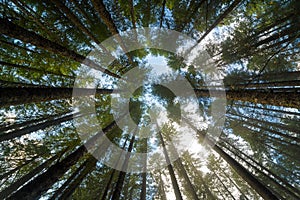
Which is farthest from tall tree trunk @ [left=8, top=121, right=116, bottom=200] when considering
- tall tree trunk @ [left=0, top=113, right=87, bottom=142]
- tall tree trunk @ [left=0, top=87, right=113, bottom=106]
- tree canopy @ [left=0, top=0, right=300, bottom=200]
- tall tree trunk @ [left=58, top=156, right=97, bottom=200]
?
tall tree trunk @ [left=0, top=113, right=87, bottom=142]

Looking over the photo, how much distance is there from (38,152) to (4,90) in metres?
6.32

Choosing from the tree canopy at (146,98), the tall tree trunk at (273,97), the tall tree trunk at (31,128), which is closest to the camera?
the tall tree trunk at (273,97)

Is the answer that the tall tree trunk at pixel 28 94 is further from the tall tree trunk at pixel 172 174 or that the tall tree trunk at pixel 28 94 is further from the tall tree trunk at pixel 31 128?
the tall tree trunk at pixel 172 174

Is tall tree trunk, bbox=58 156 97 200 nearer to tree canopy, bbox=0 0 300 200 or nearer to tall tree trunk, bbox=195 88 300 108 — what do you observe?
tree canopy, bbox=0 0 300 200

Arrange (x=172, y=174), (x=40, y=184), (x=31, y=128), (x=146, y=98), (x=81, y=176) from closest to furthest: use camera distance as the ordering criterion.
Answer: (x=40, y=184) < (x=81, y=176) < (x=31, y=128) < (x=172, y=174) < (x=146, y=98)

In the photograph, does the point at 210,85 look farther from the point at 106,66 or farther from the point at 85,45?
the point at 85,45

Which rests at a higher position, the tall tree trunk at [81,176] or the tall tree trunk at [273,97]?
the tall tree trunk at [273,97]

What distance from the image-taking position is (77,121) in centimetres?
1000

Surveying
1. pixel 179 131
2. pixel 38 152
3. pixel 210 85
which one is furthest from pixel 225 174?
pixel 38 152

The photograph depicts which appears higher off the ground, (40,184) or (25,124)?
(25,124)

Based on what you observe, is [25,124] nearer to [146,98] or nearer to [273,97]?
[146,98]

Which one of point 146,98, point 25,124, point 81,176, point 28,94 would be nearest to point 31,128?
point 25,124

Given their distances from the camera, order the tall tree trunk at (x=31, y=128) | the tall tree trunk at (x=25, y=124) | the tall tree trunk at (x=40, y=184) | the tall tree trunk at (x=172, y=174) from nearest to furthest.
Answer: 1. the tall tree trunk at (x=40, y=184)
2. the tall tree trunk at (x=31, y=128)
3. the tall tree trunk at (x=25, y=124)
4. the tall tree trunk at (x=172, y=174)

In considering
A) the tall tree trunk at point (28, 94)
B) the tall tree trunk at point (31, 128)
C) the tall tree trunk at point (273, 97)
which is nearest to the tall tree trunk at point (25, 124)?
the tall tree trunk at point (31, 128)
